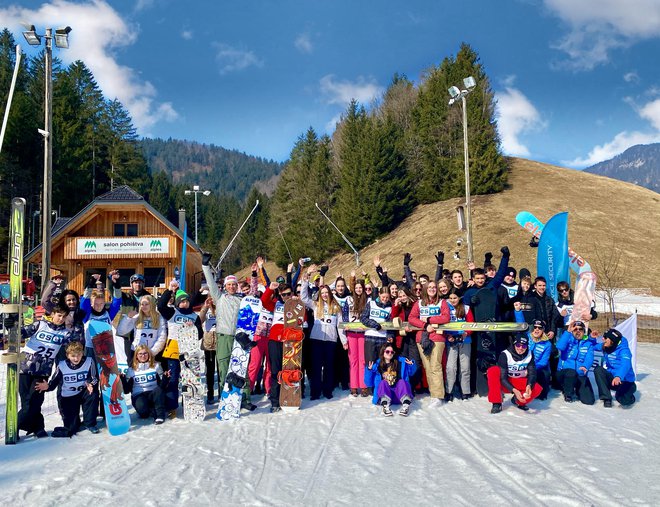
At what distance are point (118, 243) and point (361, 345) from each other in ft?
75.0

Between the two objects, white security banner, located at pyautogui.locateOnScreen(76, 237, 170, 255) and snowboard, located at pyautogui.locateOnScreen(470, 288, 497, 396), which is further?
white security banner, located at pyautogui.locateOnScreen(76, 237, 170, 255)

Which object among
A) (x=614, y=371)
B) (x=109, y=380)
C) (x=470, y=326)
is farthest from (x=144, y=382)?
(x=614, y=371)

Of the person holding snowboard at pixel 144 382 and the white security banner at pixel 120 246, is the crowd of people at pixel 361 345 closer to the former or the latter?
the person holding snowboard at pixel 144 382

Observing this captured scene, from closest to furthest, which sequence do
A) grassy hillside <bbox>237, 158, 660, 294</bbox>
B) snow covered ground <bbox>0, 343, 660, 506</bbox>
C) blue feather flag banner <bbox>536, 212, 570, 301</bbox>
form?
snow covered ground <bbox>0, 343, 660, 506</bbox> < blue feather flag banner <bbox>536, 212, 570, 301</bbox> < grassy hillside <bbox>237, 158, 660, 294</bbox>

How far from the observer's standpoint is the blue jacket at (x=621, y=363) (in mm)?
7477

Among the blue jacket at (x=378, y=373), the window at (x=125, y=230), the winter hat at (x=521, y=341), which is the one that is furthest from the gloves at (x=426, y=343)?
the window at (x=125, y=230)

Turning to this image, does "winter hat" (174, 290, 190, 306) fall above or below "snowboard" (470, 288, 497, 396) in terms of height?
above

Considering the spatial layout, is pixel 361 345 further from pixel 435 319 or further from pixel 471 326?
pixel 471 326

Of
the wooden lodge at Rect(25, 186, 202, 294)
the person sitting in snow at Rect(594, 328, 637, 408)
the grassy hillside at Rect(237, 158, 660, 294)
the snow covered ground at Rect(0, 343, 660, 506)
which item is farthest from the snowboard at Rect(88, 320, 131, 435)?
the grassy hillside at Rect(237, 158, 660, 294)

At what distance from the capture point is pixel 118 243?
1080 inches

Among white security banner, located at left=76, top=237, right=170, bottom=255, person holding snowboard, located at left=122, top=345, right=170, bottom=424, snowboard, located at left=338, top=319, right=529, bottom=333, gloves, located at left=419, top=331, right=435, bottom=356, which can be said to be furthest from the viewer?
white security banner, located at left=76, top=237, right=170, bottom=255

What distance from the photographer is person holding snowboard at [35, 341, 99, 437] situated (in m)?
6.20

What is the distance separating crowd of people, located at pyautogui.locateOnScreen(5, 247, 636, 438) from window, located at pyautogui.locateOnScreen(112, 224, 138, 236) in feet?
70.8

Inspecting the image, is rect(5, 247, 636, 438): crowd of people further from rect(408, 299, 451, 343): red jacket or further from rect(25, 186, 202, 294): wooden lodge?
rect(25, 186, 202, 294): wooden lodge
